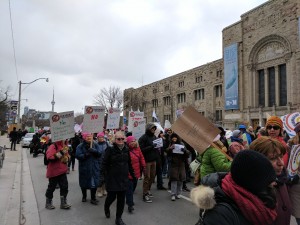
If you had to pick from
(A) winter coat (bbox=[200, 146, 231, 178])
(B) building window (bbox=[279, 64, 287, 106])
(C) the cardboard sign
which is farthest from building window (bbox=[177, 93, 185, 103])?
(A) winter coat (bbox=[200, 146, 231, 178])

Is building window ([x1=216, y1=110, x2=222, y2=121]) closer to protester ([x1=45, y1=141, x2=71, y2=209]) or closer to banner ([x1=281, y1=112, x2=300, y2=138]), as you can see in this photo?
banner ([x1=281, y1=112, x2=300, y2=138])

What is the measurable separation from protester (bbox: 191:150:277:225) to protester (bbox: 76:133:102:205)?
19.3ft

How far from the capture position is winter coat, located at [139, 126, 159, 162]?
8055mm

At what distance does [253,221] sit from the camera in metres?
1.73

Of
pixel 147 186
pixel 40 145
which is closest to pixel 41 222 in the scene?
pixel 147 186

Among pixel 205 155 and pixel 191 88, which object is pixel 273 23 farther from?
pixel 205 155

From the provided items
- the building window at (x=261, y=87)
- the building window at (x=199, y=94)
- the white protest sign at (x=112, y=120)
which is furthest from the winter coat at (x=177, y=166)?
the building window at (x=199, y=94)

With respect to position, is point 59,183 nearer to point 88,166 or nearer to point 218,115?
point 88,166

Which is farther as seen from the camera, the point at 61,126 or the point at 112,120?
the point at 112,120

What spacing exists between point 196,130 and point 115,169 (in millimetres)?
1925

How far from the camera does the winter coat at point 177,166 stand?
7.78m

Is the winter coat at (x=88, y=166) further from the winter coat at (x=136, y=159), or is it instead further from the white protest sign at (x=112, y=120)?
the white protest sign at (x=112, y=120)

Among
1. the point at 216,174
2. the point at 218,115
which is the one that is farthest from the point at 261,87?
the point at 216,174

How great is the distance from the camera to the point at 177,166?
7.87 metres
